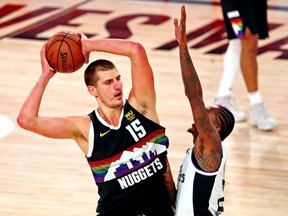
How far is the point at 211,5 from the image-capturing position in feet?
40.8

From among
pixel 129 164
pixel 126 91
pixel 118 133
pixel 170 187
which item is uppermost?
pixel 118 133

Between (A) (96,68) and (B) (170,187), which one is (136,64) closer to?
(A) (96,68)

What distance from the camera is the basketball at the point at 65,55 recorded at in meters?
5.10

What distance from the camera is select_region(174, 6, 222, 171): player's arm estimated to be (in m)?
4.49

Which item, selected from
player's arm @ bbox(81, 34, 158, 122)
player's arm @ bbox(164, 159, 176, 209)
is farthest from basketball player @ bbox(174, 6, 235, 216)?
player's arm @ bbox(81, 34, 158, 122)

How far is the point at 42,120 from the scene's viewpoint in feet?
16.3

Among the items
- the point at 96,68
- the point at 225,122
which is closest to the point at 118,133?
the point at 96,68

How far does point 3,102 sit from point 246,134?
2.34 metres

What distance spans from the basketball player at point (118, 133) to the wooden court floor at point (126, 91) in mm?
1390

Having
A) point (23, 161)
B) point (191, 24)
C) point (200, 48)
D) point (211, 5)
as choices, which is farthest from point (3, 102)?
point (211, 5)

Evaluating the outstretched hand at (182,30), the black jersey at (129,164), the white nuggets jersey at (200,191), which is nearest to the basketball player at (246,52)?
the black jersey at (129,164)

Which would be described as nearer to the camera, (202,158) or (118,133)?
(202,158)

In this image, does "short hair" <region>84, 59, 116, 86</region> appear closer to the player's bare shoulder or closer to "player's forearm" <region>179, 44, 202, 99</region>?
the player's bare shoulder

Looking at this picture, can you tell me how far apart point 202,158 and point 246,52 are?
351cm
